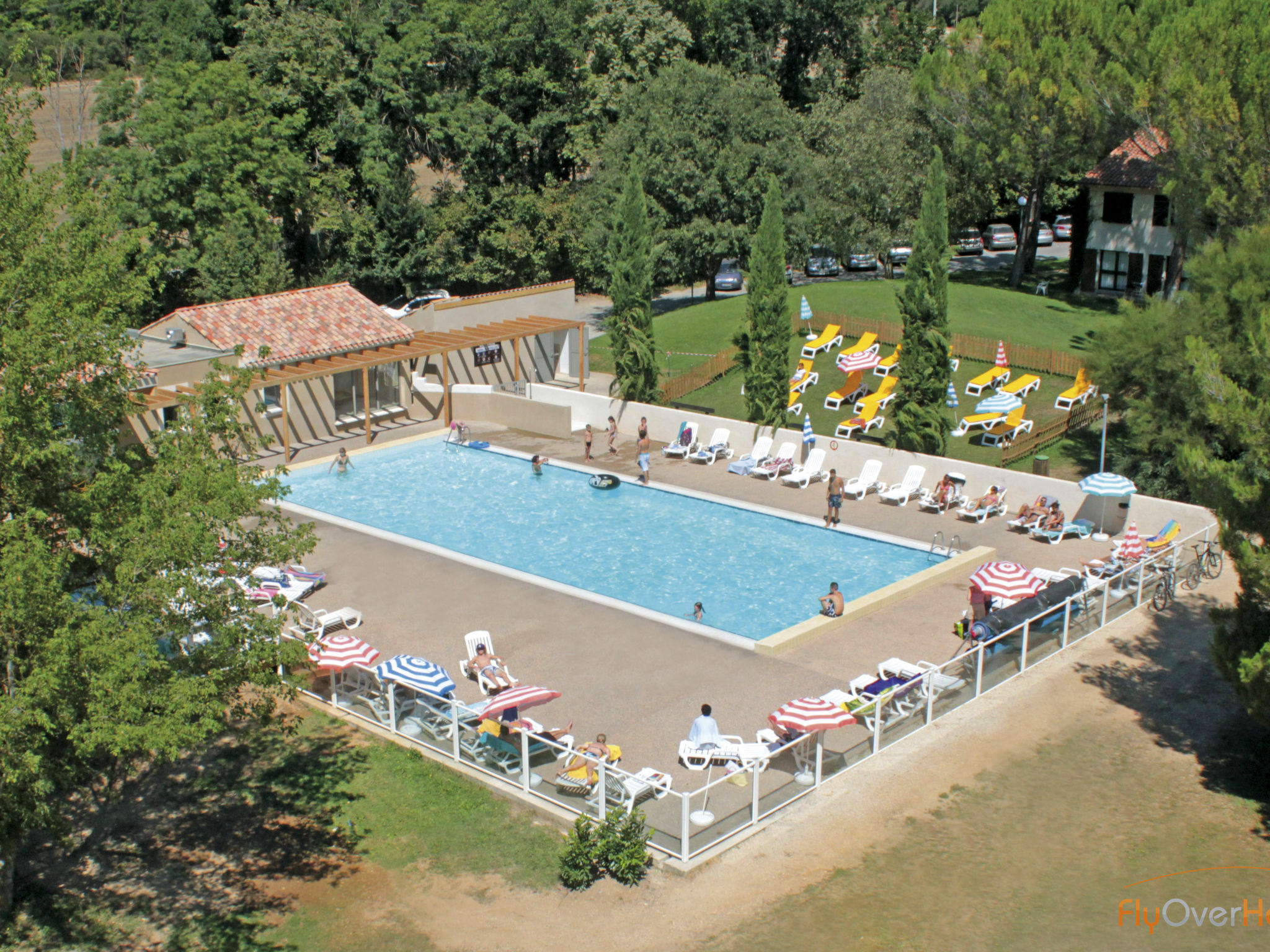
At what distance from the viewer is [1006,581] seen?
20.4 meters

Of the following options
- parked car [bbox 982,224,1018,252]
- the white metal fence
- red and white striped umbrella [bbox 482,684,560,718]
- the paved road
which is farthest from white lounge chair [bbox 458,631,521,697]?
parked car [bbox 982,224,1018,252]

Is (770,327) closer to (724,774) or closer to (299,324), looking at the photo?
(299,324)

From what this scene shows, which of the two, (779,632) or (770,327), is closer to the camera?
(779,632)

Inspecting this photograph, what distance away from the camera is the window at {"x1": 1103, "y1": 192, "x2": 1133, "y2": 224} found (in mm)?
44281

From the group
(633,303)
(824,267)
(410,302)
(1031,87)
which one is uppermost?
(1031,87)

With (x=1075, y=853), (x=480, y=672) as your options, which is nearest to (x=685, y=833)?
(x=1075, y=853)

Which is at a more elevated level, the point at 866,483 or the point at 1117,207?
the point at 1117,207

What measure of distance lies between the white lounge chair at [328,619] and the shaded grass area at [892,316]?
17.8m

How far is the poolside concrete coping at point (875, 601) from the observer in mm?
19625

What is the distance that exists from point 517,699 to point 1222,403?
9.95 metres

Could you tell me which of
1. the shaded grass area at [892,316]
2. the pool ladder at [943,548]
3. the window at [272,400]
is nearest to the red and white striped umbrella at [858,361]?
the shaded grass area at [892,316]

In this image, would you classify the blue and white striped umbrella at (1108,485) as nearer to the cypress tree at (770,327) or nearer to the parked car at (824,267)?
the cypress tree at (770,327)

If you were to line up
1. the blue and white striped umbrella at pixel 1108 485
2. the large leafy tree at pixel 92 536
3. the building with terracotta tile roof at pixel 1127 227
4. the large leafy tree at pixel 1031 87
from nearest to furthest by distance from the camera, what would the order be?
the large leafy tree at pixel 92 536 < the blue and white striped umbrella at pixel 1108 485 < the large leafy tree at pixel 1031 87 < the building with terracotta tile roof at pixel 1127 227

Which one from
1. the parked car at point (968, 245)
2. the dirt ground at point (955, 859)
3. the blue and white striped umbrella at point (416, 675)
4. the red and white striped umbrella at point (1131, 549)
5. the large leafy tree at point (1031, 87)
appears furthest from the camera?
the parked car at point (968, 245)
